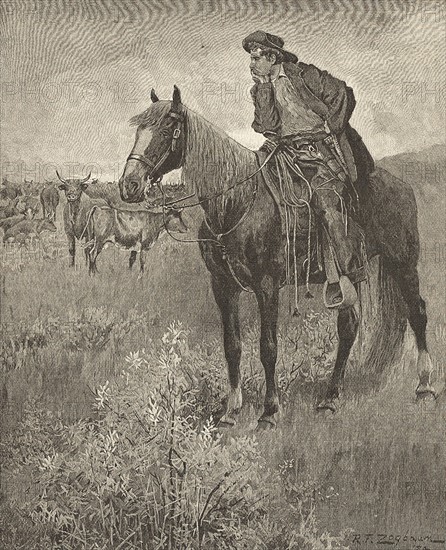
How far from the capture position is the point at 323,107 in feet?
14.2

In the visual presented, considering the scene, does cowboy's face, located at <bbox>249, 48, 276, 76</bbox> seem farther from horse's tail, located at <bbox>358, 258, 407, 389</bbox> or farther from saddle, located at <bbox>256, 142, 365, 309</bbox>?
horse's tail, located at <bbox>358, 258, 407, 389</bbox>

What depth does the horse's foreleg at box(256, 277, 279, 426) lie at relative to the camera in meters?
4.30

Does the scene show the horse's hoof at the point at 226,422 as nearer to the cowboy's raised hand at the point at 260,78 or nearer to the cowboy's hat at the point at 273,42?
the cowboy's raised hand at the point at 260,78

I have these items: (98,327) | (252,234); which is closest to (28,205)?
(98,327)

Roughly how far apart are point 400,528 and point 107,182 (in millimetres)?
2506

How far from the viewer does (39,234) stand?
445 centimetres

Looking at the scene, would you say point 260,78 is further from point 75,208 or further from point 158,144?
point 75,208

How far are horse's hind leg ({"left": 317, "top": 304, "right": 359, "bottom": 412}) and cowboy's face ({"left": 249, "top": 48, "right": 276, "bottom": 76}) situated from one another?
1.40 meters

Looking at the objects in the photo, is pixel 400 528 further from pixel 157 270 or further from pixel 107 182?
pixel 107 182

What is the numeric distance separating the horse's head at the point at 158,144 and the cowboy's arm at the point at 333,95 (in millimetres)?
750

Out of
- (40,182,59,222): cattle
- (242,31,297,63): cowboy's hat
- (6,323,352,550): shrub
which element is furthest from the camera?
(40,182,59,222): cattle

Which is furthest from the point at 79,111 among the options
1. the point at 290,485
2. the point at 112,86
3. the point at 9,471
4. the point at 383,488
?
the point at 383,488
